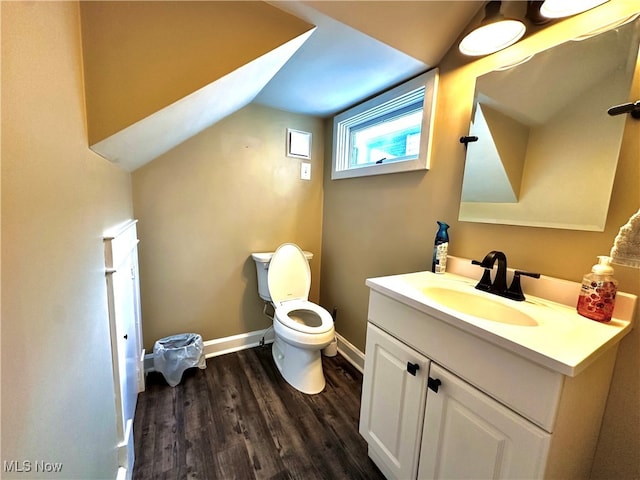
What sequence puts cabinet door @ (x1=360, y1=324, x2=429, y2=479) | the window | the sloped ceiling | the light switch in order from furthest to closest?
1. the light switch
2. the window
3. cabinet door @ (x1=360, y1=324, x2=429, y2=479)
4. the sloped ceiling

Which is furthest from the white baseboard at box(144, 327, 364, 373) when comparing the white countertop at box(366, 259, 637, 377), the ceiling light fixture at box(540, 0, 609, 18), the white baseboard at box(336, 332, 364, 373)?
the ceiling light fixture at box(540, 0, 609, 18)

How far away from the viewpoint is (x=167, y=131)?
46.3 inches

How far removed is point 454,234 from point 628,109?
70cm

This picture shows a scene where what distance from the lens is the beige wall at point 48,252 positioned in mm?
387

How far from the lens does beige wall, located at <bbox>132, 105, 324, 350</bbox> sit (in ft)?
5.73

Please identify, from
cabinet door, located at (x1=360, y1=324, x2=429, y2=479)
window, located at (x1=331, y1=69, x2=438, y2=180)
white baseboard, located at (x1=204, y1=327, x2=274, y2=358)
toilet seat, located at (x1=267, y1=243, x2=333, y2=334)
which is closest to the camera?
cabinet door, located at (x1=360, y1=324, x2=429, y2=479)

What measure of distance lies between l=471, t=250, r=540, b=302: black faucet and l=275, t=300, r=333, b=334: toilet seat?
94 centimetres

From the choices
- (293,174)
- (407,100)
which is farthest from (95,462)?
(407,100)

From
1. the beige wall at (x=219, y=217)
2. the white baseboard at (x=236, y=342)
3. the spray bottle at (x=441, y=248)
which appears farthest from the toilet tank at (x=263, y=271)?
the spray bottle at (x=441, y=248)

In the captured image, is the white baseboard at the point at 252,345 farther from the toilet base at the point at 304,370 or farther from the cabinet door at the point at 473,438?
the cabinet door at the point at 473,438

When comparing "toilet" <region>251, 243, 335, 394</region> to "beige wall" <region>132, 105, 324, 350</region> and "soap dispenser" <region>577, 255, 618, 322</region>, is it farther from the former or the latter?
"soap dispenser" <region>577, 255, 618, 322</region>

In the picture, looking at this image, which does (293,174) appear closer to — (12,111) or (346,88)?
(346,88)

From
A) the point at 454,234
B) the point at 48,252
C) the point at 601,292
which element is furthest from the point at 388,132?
the point at 48,252

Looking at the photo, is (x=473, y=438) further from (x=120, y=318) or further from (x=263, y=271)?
(x=263, y=271)
